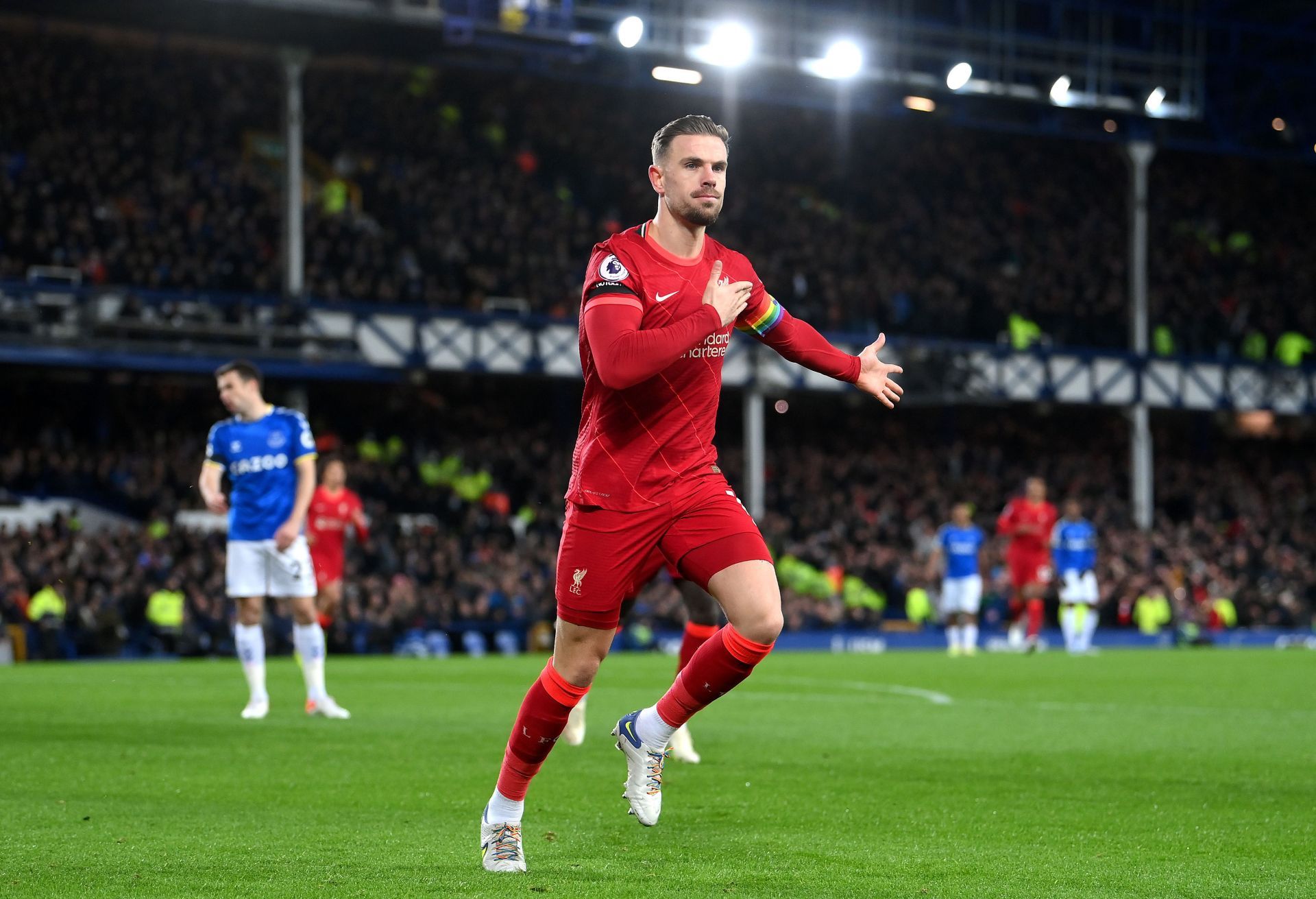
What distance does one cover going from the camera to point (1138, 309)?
127 ft

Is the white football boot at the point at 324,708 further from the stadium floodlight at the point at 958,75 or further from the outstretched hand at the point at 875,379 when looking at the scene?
the stadium floodlight at the point at 958,75

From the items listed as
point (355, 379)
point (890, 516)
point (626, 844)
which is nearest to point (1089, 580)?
point (890, 516)

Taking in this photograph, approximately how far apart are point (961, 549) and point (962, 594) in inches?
27.0

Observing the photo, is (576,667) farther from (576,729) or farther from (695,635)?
(576,729)

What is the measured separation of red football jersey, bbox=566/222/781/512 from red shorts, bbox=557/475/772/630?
0.19ft

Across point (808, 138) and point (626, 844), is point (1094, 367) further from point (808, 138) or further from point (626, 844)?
point (626, 844)

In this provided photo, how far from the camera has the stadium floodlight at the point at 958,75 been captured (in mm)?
35594

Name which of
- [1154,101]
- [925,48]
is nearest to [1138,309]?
[1154,101]

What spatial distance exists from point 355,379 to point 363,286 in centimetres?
175

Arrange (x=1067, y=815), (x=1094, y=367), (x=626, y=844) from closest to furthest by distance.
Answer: (x=626, y=844)
(x=1067, y=815)
(x=1094, y=367)

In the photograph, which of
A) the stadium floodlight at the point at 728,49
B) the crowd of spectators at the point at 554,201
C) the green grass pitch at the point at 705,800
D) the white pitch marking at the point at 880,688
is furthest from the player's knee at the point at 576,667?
the stadium floodlight at the point at 728,49

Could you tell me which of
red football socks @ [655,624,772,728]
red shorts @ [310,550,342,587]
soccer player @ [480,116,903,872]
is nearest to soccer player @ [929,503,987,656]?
red shorts @ [310,550,342,587]

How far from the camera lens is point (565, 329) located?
33.0m

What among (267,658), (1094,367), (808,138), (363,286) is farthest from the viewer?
(808,138)
